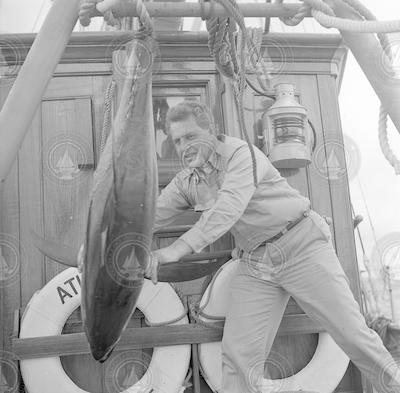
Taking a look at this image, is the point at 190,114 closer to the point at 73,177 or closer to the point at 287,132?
the point at 287,132

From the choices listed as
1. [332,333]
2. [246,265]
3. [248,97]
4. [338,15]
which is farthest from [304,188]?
[338,15]

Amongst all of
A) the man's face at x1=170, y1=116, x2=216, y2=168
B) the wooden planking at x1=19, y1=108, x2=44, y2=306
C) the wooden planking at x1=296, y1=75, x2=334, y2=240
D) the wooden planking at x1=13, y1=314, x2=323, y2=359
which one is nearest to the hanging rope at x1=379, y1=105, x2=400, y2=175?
the man's face at x1=170, y1=116, x2=216, y2=168

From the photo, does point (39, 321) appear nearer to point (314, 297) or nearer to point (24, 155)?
point (24, 155)

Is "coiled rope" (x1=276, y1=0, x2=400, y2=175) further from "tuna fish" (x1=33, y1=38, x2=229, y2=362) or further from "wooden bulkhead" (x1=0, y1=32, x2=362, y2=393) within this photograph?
"wooden bulkhead" (x1=0, y1=32, x2=362, y2=393)

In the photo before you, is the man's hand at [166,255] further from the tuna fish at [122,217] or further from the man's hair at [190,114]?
the man's hair at [190,114]

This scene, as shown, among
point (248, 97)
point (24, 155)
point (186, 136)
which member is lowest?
point (186, 136)

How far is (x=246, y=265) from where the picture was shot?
7.39ft

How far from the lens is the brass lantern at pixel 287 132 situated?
268 centimetres

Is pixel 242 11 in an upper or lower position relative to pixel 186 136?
upper

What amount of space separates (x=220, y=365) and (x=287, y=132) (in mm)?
1161

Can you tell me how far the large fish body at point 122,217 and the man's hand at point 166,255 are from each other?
0.15 meters

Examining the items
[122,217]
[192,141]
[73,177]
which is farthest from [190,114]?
[73,177]

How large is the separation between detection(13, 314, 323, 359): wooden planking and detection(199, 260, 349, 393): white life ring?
6cm

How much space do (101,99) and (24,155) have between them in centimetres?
50
